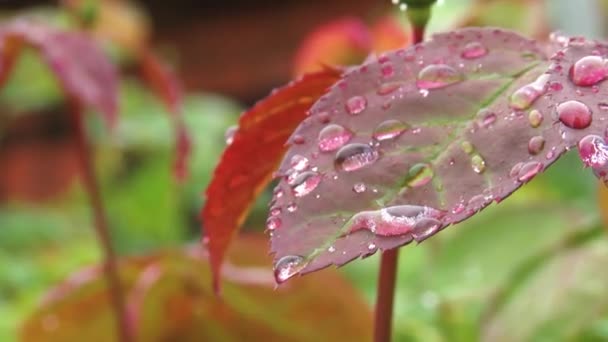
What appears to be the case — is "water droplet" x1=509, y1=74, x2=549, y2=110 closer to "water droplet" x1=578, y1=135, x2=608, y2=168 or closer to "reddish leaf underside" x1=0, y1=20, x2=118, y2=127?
"water droplet" x1=578, y1=135, x2=608, y2=168

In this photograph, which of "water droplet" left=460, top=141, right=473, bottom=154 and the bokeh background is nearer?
"water droplet" left=460, top=141, right=473, bottom=154

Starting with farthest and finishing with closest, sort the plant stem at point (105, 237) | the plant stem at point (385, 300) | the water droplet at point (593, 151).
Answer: the plant stem at point (105, 237), the plant stem at point (385, 300), the water droplet at point (593, 151)

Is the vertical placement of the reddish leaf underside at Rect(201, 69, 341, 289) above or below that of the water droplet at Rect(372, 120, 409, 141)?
below

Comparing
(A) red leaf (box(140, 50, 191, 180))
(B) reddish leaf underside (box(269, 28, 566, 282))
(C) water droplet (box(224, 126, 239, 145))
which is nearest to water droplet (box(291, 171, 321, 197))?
(B) reddish leaf underside (box(269, 28, 566, 282))

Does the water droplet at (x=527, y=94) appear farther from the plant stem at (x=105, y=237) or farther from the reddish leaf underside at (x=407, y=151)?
the plant stem at (x=105, y=237)

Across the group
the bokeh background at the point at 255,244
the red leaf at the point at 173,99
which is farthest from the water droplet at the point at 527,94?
the red leaf at the point at 173,99

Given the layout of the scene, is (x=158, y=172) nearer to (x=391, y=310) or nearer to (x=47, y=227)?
(x=47, y=227)

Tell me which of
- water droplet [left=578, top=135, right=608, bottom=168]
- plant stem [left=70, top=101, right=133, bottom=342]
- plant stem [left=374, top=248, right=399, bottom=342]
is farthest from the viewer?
plant stem [left=70, top=101, right=133, bottom=342]

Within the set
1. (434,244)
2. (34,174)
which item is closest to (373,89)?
(434,244)

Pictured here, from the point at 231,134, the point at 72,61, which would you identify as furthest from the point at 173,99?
the point at 231,134
